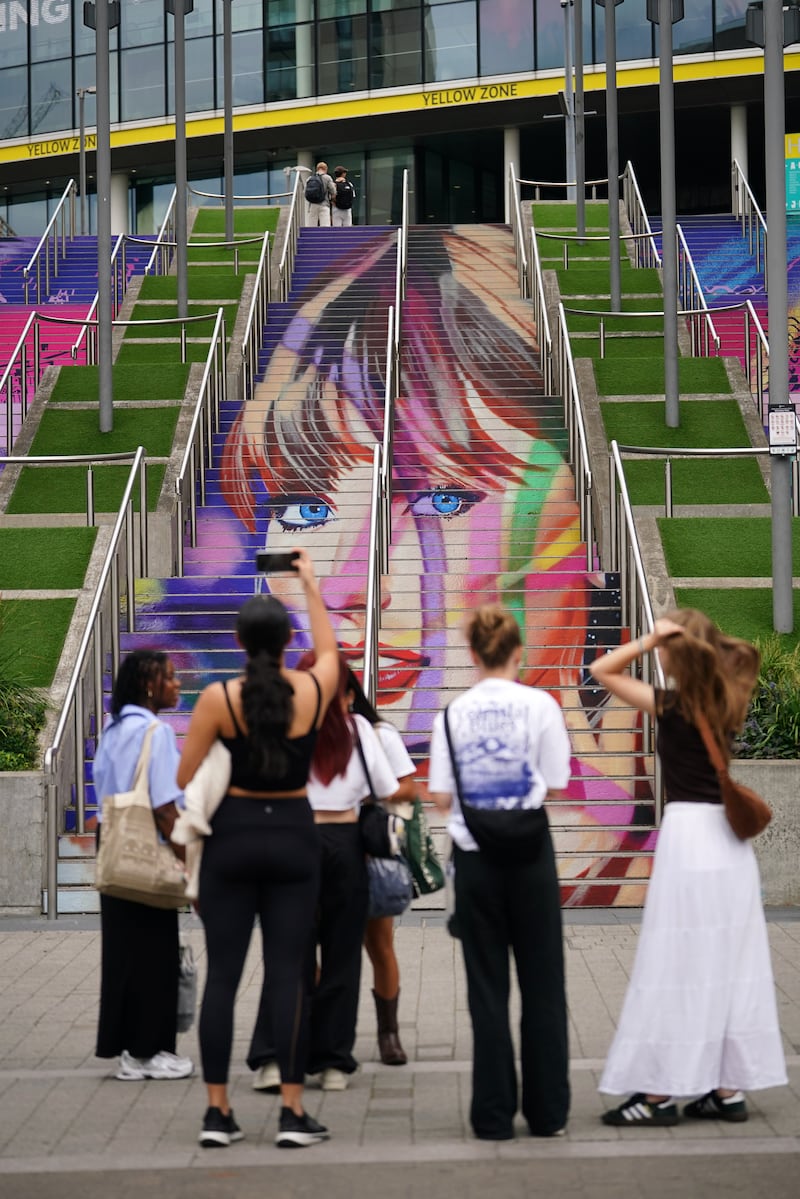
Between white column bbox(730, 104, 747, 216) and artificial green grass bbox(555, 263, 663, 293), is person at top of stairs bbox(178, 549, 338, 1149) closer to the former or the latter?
artificial green grass bbox(555, 263, 663, 293)

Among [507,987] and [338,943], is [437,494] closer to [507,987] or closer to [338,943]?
[338,943]

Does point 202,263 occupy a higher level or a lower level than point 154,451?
higher

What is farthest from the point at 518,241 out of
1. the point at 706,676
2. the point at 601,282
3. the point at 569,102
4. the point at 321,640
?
the point at 706,676

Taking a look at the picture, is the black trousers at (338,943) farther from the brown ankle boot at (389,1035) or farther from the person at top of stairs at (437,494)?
the person at top of stairs at (437,494)

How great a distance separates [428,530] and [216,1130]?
1032 cm

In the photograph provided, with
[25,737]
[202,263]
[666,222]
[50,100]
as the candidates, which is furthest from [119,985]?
[50,100]

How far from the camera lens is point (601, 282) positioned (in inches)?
1024

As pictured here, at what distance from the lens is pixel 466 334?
2277 centimetres

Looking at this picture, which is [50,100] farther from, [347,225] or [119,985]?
[119,985]

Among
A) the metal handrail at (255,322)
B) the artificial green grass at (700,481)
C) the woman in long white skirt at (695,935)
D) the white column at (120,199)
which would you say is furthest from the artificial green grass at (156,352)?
the white column at (120,199)

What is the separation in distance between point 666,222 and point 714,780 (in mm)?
14068

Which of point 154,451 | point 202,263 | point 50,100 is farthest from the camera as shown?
point 50,100

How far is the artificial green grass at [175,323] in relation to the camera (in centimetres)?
2295

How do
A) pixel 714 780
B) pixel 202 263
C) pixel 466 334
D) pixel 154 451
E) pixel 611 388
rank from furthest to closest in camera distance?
pixel 202 263 → pixel 466 334 → pixel 611 388 → pixel 154 451 → pixel 714 780
